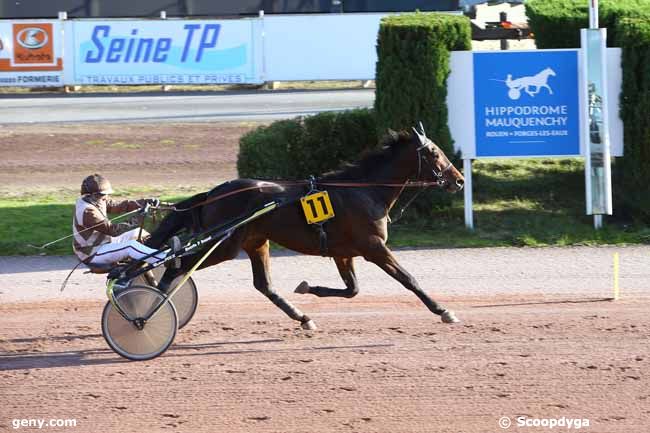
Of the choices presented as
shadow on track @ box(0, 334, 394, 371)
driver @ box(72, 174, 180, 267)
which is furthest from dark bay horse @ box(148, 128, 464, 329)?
shadow on track @ box(0, 334, 394, 371)

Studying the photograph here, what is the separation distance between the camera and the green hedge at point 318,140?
41.7 feet

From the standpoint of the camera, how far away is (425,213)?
12.7 metres

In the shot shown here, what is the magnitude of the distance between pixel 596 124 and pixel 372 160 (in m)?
4.36

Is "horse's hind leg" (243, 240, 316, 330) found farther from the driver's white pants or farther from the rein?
the driver's white pants

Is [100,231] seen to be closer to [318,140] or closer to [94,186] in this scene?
[94,186]

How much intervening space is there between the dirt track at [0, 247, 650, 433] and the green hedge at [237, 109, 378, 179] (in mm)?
2065

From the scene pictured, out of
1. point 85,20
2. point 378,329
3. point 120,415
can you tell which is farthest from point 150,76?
point 120,415

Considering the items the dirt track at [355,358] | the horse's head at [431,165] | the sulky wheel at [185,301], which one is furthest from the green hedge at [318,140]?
the sulky wheel at [185,301]

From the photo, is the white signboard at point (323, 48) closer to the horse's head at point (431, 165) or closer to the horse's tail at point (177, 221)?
the horse's head at point (431, 165)

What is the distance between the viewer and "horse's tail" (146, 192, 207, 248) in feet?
28.0

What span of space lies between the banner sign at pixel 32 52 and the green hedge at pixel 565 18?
12.6m

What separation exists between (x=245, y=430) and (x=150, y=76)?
1813cm

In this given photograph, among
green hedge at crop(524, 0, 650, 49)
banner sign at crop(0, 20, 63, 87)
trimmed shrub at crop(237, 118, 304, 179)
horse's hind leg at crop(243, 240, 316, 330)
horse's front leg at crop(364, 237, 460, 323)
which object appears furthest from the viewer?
banner sign at crop(0, 20, 63, 87)

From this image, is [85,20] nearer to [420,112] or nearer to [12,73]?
[12,73]
